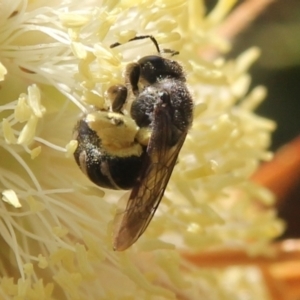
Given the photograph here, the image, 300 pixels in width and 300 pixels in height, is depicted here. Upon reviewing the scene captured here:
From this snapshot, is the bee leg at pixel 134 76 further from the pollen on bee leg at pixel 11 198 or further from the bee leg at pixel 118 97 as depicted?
the pollen on bee leg at pixel 11 198

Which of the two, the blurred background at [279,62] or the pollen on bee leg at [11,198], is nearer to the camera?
the pollen on bee leg at [11,198]

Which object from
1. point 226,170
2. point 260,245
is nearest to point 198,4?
point 226,170

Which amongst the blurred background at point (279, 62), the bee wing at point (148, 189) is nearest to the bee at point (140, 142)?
the bee wing at point (148, 189)


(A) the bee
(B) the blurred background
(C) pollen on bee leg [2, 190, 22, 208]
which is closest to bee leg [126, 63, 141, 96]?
(A) the bee

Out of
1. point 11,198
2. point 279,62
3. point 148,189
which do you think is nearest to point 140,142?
point 148,189

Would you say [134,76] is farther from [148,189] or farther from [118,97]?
[148,189]

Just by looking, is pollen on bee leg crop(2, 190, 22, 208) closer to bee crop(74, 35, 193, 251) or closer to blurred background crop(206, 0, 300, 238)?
bee crop(74, 35, 193, 251)

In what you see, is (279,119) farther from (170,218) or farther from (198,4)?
(170,218)
